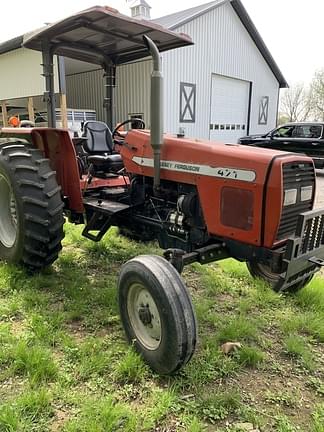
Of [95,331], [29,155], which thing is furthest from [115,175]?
[95,331]

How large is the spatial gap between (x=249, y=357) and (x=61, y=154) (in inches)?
89.4

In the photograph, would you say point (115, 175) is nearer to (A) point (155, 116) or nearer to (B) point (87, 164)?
(B) point (87, 164)

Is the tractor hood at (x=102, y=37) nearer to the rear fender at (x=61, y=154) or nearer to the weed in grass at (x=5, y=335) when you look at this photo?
the rear fender at (x=61, y=154)

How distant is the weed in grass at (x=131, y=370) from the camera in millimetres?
2066

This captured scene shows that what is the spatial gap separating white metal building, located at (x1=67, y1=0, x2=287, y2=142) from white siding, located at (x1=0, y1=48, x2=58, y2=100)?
2.75 meters

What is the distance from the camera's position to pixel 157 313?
213 cm

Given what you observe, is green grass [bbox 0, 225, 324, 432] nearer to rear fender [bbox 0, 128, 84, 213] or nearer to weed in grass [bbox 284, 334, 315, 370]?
weed in grass [bbox 284, 334, 315, 370]

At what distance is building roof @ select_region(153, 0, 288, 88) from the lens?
1194 cm

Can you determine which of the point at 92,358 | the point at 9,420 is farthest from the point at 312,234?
the point at 9,420

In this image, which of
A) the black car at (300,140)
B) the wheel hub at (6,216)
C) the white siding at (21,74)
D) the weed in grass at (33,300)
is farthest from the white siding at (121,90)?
the weed in grass at (33,300)

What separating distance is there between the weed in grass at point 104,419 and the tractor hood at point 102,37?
2366 millimetres

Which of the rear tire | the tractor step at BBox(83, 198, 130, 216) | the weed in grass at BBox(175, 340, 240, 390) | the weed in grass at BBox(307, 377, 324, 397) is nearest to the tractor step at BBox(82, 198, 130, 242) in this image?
the tractor step at BBox(83, 198, 130, 216)

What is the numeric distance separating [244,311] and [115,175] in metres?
1.82

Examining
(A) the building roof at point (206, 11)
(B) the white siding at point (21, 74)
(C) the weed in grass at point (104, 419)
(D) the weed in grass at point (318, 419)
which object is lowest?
(D) the weed in grass at point (318, 419)
